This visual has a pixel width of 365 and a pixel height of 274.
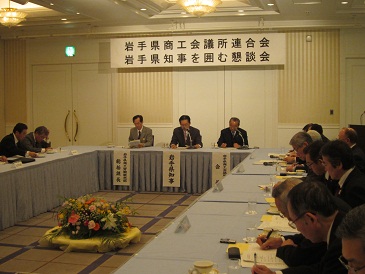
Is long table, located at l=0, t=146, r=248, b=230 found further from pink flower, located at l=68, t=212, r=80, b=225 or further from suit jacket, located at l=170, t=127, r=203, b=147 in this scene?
pink flower, located at l=68, t=212, r=80, b=225

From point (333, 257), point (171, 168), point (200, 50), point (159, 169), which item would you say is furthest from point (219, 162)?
point (333, 257)

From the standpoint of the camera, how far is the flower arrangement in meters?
4.84

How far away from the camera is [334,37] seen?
30.8 ft

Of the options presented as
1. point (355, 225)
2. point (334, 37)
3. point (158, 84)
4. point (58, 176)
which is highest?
point (334, 37)

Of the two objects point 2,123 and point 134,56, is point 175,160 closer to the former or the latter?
point 134,56

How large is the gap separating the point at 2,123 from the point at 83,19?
10.2 ft

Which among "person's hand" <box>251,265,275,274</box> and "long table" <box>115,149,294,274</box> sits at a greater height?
"person's hand" <box>251,265,275,274</box>

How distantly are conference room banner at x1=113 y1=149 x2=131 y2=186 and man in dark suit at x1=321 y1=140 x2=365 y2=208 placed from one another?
505 cm

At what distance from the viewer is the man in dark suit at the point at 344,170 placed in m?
3.27

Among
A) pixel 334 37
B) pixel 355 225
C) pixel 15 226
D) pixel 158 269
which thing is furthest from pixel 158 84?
pixel 355 225

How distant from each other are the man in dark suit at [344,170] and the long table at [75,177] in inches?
146

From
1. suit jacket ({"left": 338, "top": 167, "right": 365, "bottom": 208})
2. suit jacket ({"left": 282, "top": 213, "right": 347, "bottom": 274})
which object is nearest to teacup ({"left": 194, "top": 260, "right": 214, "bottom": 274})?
suit jacket ({"left": 282, "top": 213, "right": 347, "bottom": 274})

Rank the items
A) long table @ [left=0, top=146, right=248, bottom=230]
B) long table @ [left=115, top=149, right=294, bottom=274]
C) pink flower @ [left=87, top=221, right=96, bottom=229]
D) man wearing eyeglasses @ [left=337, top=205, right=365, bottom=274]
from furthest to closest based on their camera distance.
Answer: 1. long table @ [left=0, top=146, right=248, bottom=230]
2. pink flower @ [left=87, top=221, right=96, bottom=229]
3. long table @ [left=115, top=149, right=294, bottom=274]
4. man wearing eyeglasses @ [left=337, top=205, right=365, bottom=274]

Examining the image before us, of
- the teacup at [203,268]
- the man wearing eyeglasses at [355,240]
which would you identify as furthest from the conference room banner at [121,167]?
the man wearing eyeglasses at [355,240]
